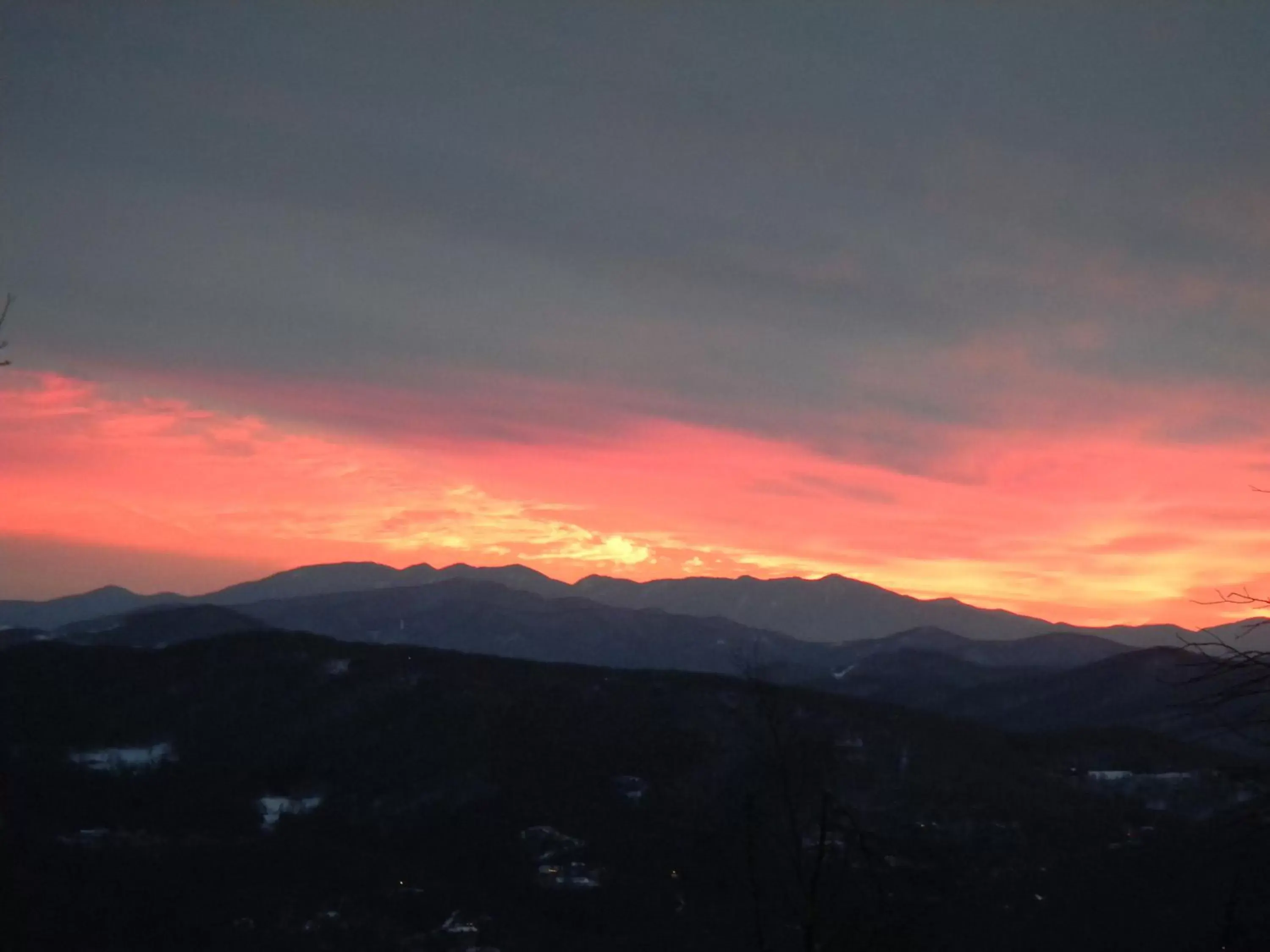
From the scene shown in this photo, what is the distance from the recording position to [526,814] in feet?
324

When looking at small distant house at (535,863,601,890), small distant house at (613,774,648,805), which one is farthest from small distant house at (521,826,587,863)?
small distant house at (613,774,648,805)

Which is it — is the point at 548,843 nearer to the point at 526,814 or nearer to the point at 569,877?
the point at 526,814

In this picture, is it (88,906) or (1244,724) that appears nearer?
(1244,724)

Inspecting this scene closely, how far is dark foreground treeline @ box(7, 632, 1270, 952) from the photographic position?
68.8 metres

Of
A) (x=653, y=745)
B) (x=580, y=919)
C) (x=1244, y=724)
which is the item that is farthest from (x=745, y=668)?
(x=653, y=745)

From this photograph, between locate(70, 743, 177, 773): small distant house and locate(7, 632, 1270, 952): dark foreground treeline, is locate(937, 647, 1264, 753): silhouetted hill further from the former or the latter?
locate(70, 743, 177, 773): small distant house

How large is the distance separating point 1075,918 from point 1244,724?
71824mm

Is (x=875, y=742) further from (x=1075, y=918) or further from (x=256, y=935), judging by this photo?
(x=256, y=935)

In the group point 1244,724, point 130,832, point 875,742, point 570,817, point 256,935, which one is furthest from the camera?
point 875,742

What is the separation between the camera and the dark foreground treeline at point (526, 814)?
68750 mm

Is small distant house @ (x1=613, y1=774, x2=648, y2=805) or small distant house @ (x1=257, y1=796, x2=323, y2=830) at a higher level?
Answer: small distant house @ (x1=613, y1=774, x2=648, y2=805)

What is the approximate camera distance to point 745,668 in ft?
68.2

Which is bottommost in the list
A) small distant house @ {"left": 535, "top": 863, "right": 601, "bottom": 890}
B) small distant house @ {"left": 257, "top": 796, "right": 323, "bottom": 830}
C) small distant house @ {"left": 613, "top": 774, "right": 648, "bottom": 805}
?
small distant house @ {"left": 535, "top": 863, "right": 601, "bottom": 890}

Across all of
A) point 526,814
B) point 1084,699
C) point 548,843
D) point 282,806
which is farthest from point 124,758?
point 1084,699
